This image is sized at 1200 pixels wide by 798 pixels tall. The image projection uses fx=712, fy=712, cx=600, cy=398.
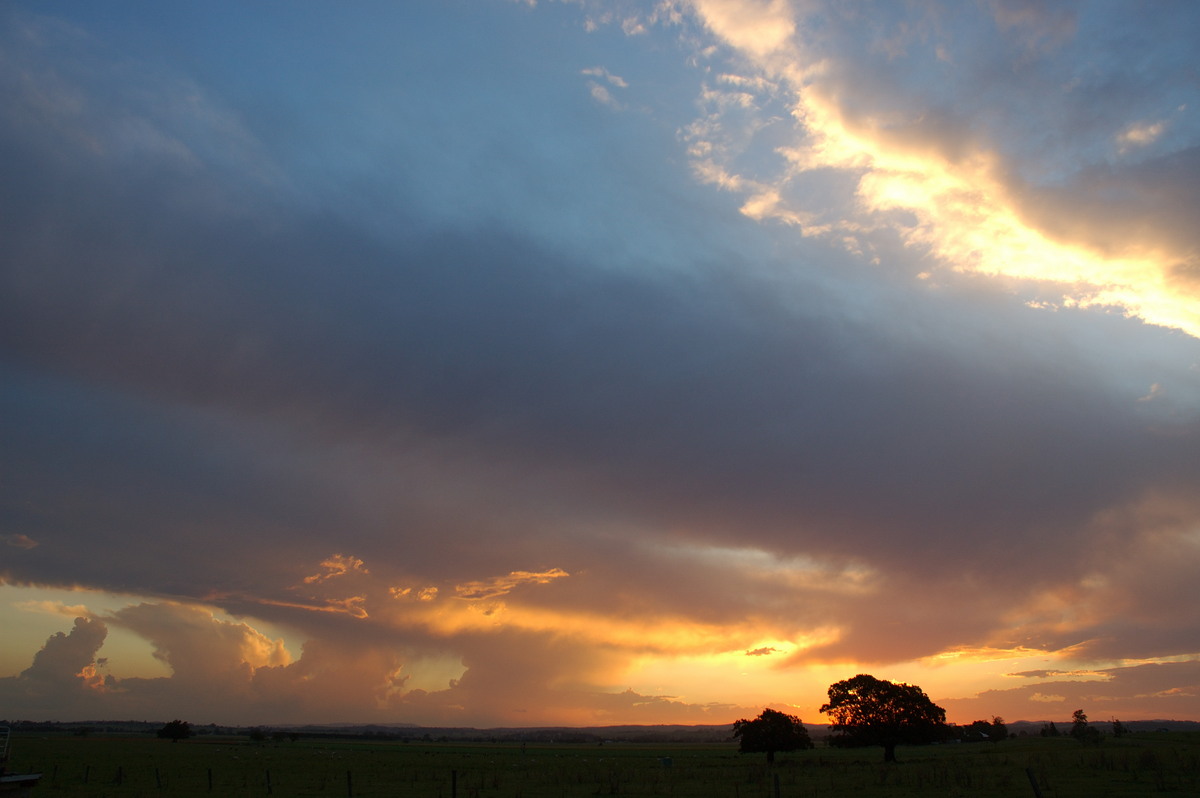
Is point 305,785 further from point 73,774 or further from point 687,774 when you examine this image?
point 687,774

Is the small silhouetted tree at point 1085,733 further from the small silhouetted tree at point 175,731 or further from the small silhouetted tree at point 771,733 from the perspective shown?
the small silhouetted tree at point 175,731

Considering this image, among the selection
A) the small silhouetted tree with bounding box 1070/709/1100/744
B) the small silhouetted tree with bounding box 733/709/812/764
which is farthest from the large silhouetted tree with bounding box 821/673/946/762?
the small silhouetted tree with bounding box 1070/709/1100/744

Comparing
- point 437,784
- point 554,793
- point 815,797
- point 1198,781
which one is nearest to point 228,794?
point 437,784

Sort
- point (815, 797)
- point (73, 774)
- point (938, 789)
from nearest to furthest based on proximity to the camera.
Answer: point (815, 797) < point (938, 789) < point (73, 774)

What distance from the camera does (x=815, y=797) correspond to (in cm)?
3856

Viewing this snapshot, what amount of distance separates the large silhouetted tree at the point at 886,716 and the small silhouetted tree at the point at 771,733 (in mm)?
4628

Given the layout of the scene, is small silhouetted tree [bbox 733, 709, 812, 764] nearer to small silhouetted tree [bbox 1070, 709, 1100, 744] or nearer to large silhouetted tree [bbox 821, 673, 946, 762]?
large silhouetted tree [bbox 821, 673, 946, 762]

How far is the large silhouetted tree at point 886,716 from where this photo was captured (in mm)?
73562

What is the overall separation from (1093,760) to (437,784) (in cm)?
5066

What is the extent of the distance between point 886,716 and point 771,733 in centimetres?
1254

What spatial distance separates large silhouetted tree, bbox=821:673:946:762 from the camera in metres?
73.6

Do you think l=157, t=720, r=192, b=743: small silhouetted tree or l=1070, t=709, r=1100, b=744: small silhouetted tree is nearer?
l=1070, t=709, r=1100, b=744: small silhouetted tree

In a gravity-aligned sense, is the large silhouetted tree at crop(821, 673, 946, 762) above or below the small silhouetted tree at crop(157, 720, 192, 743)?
above

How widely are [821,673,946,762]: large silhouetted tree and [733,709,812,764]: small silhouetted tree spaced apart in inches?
182
